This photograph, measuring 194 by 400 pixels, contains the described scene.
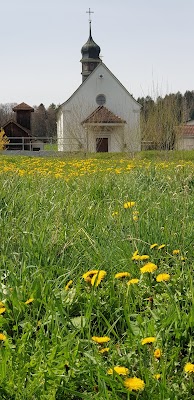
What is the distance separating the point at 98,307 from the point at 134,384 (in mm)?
677

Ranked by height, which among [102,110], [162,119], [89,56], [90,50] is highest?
[90,50]

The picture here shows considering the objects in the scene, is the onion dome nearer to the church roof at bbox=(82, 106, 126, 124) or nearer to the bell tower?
the bell tower

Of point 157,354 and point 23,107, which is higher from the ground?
point 23,107

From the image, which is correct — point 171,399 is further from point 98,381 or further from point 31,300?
point 31,300

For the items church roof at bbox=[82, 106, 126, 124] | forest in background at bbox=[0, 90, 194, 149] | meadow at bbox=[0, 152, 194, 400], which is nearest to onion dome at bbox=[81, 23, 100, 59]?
church roof at bbox=[82, 106, 126, 124]

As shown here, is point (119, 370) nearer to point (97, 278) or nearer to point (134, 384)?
point (134, 384)

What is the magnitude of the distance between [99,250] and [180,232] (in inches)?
21.5

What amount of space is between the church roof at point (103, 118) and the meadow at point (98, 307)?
3244cm

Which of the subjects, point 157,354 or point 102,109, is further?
point 102,109

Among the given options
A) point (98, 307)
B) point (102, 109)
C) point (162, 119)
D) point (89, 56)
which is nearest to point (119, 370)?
point (98, 307)

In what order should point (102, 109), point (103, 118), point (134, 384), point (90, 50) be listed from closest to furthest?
point (134, 384) < point (103, 118) < point (102, 109) < point (90, 50)

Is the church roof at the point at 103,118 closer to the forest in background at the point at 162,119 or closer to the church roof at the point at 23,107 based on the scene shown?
the forest in background at the point at 162,119

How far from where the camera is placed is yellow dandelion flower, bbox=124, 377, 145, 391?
1.61 meters

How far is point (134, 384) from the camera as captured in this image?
162 centimetres
